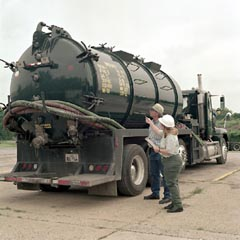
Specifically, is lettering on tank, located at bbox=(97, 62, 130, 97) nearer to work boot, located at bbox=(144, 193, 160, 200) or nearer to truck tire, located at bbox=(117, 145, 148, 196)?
truck tire, located at bbox=(117, 145, 148, 196)

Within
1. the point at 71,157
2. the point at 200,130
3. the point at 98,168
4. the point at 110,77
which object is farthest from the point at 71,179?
A: the point at 200,130

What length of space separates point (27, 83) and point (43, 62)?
0.59 metres

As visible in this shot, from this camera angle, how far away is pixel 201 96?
1359 cm

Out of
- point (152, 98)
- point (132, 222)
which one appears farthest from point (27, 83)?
point (132, 222)

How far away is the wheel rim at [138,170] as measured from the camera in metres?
8.23

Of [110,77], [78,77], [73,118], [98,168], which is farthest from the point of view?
[110,77]

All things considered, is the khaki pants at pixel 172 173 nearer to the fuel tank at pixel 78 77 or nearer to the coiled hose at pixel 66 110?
the coiled hose at pixel 66 110

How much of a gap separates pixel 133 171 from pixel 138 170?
0.27m

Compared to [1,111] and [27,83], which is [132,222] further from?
[1,111]

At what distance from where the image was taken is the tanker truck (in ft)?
24.3

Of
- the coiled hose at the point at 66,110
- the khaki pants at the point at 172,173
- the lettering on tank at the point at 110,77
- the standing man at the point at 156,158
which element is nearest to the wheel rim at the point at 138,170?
the standing man at the point at 156,158

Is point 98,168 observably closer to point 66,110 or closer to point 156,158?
point 156,158

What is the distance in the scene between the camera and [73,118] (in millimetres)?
7199

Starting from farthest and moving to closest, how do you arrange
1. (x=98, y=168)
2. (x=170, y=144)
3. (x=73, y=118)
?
(x=98, y=168)
(x=73, y=118)
(x=170, y=144)
